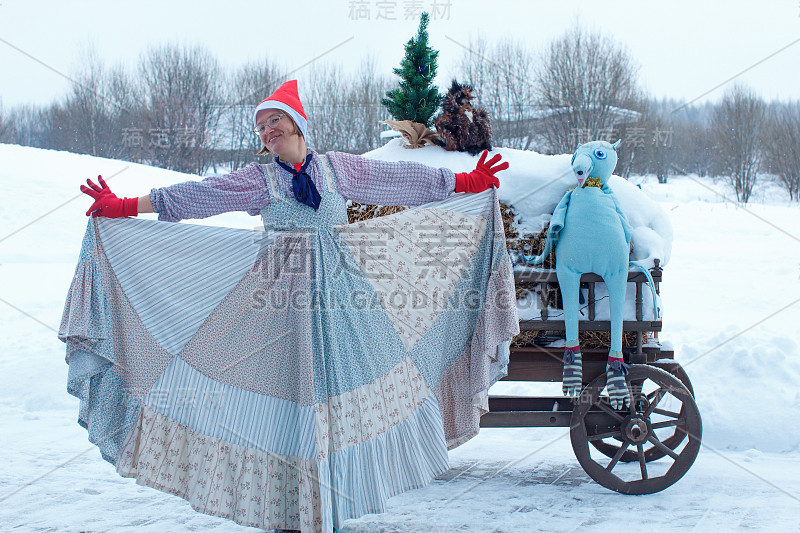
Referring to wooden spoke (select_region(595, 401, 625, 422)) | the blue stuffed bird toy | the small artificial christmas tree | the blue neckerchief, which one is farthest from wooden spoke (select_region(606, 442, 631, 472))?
the small artificial christmas tree

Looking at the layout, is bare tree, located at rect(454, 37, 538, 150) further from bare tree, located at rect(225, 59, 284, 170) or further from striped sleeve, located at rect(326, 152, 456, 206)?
striped sleeve, located at rect(326, 152, 456, 206)

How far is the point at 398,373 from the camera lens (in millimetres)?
3217

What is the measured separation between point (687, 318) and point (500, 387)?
2593 millimetres

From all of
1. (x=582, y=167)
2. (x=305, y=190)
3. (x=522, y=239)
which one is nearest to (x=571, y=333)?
(x=522, y=239)

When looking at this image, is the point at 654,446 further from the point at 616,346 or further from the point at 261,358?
the point at 261,358

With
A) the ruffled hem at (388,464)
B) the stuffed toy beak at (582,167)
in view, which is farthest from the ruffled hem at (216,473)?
the stuffed toy beak at (582,167)

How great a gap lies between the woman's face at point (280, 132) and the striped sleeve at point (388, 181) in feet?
0.65

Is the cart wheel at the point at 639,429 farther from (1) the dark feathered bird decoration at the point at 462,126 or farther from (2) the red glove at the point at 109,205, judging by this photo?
(2) the red glove at the point at 109,205

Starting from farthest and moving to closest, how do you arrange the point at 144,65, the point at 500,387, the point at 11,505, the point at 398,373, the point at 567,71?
the point at 144,65, the point at 567,71, the point at 500,387, the point at 11,505, the point at 398,373

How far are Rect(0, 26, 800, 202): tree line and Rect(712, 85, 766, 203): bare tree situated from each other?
50 millimetres

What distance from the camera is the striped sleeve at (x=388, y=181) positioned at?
129 inches

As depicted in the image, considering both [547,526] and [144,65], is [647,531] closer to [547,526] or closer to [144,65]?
[547,526]

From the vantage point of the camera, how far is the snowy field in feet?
11.1

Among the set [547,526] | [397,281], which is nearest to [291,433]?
[397,281]
